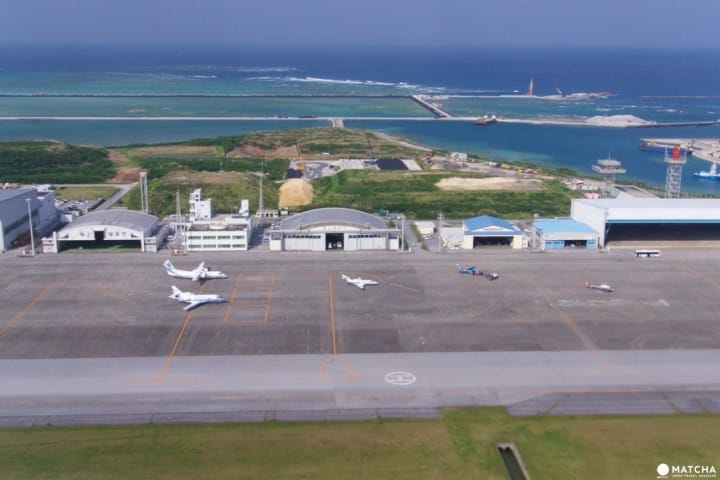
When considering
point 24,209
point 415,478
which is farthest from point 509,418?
point 24,209

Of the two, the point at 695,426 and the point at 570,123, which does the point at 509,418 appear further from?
the point at 570,123

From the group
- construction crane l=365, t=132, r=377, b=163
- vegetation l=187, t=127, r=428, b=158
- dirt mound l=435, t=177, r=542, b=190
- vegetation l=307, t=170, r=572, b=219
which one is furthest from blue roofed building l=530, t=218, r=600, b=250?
vegetation l=187, t=127, r=428, b=158

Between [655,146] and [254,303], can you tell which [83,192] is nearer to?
[254,303]

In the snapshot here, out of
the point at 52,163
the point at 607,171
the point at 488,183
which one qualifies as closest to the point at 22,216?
the point at 52,163

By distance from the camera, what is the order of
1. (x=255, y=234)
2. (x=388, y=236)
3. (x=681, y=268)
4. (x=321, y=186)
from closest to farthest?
(x=681, y=268) < (x=388, y=236) < (x=255, y=234) < (x=321, y=186)

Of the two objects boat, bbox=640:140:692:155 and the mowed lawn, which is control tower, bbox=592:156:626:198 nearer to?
boat, bbox=640:140:692:155

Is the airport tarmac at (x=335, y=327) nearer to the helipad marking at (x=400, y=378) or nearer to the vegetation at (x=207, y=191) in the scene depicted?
the helipad marking at (x=400, y=378)
